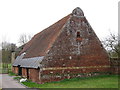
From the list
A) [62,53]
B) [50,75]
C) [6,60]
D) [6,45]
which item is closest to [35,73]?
[50,75]

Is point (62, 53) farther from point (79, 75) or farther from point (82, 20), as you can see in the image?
point (82, 20)

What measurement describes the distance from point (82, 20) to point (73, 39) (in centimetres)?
298

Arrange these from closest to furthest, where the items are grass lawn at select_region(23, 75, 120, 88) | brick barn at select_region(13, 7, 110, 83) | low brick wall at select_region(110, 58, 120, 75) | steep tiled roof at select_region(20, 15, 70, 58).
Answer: grass lawn at select_region(23, 75, 120, 88) < brick barn at select_region(13, 7, 110, 83) < steep tiled roof at select_region(20, 15, 70, 58) < low brick wall at select_region(110, 58, 120, 75)

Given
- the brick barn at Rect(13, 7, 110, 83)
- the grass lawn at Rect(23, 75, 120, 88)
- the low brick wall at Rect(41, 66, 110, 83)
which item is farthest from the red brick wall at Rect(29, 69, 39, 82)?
the grass lawn at Rect(23, 75, 120, 88)

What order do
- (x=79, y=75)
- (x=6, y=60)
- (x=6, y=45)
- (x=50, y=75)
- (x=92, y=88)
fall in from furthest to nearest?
(x=6, y=45), (x=6, y=60), (x=79, y=75), (x=50, y=75), (x=92, y=88)

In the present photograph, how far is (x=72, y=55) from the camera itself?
2722 centimetres

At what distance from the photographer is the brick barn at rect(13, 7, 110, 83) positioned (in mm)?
25656

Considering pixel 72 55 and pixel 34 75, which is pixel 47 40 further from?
pixel 34 75

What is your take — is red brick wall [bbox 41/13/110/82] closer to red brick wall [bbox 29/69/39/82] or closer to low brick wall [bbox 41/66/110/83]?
low brick wall [bbox 41/66/110/83]

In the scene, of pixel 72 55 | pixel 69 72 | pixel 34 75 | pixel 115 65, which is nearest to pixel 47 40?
pixel 72 55

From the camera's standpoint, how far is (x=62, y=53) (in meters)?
26.6

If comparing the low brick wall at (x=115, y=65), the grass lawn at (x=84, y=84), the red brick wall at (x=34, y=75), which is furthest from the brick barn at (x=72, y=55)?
the grass lawn at (x=84, y=84)

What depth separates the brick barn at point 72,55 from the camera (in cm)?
2566

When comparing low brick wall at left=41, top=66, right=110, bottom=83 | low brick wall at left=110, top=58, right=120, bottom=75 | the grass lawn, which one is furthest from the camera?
low brick wall at left=110, top=58, right=120, bottom=75
